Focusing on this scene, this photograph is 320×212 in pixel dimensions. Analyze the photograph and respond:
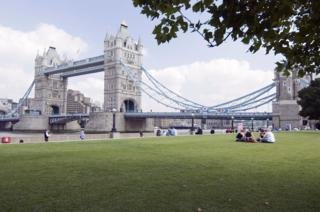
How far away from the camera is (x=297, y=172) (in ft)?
29.1

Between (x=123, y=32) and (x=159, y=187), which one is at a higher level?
(x=123, y=32)

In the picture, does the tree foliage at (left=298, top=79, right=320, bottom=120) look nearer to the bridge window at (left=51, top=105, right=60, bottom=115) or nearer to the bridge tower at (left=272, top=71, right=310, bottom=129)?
the bridge tower at (left=272, top=71, right=310, bottom=129)

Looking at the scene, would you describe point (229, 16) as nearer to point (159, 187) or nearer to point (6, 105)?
point (159, 187)

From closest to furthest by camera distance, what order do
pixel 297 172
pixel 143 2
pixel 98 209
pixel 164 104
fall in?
pixel 143 2 < pixel 98 209 < pixel 297 172 < pixel 164 104

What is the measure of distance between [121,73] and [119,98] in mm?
6510

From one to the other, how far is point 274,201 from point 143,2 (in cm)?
346

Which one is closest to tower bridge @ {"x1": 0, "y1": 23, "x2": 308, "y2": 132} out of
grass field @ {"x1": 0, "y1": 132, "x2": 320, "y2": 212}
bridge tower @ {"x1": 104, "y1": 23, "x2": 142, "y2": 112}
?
bridge tower @ {"x1": 104, "y1": 23, "x2": 142, "y2": 112}

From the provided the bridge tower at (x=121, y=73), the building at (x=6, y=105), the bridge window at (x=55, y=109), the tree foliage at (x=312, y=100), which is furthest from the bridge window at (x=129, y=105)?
the tree foliage at (x=312, y=100)

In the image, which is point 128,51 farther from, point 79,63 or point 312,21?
point 312,21

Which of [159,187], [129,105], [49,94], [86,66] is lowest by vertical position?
[159,187]

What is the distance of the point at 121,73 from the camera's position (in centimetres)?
10025

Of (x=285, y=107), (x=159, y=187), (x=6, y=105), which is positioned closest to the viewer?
(x=159, y=187)

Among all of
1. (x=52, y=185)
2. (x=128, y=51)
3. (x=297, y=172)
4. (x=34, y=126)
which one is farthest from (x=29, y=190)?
(x=128, y=51)

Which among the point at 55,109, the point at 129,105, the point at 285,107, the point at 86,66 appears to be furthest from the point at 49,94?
the point at 285,107
